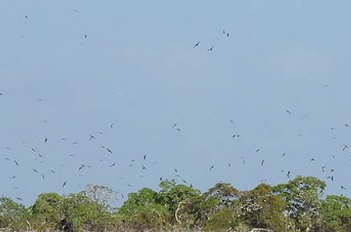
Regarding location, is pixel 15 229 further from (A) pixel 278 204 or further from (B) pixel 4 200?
(A) pixel 278 204

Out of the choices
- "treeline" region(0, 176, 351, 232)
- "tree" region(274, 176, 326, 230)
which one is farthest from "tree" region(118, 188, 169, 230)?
"tree" region(274, 176, 326, 230)

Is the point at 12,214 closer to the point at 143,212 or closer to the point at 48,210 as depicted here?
the point at 48,210

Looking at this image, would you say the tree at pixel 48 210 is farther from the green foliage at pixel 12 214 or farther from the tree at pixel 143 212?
the tree at pixel 143 212

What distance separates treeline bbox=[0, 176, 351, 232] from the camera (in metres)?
31.9

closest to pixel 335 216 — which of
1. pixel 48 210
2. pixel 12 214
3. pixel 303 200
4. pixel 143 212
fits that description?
pixel 303 200

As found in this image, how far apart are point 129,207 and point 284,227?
5671 millimetres

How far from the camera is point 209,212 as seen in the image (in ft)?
109

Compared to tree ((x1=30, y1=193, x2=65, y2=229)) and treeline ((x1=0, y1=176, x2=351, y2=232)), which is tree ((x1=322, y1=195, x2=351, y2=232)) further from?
tree ((x1=30, y1=193, x2=65, y2=229))

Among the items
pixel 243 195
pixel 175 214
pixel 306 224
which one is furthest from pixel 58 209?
pixel 306 224

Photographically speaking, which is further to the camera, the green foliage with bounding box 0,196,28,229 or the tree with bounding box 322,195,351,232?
the tree with bounding box 322,195,351,232

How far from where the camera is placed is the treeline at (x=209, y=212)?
31.9m

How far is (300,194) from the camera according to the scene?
109 feet

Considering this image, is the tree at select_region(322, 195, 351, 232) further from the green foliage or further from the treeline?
the green foliage

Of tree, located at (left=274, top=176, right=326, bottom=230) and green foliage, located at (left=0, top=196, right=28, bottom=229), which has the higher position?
tree, located at (left=274, top=176, right=326, bottom=230)
